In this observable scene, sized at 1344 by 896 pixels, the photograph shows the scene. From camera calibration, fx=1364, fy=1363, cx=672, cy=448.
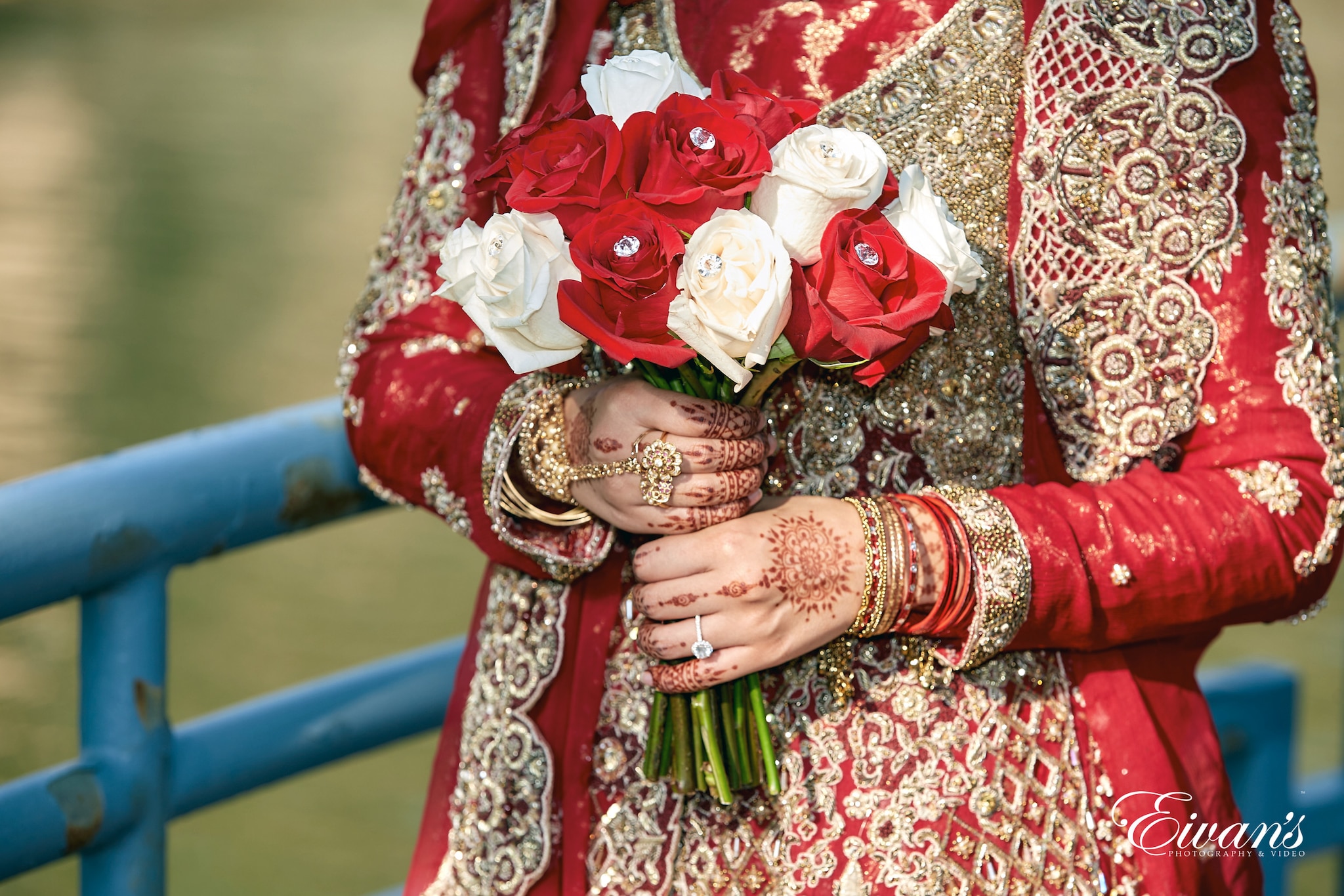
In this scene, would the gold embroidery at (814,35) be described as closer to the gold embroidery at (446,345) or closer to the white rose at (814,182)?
the white rose at (814,182)

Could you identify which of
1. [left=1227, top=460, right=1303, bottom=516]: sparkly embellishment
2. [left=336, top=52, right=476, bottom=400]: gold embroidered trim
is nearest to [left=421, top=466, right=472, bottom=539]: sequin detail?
[left=336, top=52, right=476, bottom=400]: gold embroidered trim

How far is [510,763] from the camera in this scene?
126 centimetres

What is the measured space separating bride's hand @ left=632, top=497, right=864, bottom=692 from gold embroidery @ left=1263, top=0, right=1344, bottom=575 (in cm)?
38

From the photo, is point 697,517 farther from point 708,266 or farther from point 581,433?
point 708,266

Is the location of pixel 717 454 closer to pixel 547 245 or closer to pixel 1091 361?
pixel 547 245

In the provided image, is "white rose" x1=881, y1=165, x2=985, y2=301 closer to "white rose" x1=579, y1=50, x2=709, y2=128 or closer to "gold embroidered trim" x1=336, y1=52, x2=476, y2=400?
"white rose" x1=579, y1=50, x2=709, y2=128

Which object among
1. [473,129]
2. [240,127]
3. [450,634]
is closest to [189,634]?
[450,634]

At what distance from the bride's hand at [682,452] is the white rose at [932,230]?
0.61 ft

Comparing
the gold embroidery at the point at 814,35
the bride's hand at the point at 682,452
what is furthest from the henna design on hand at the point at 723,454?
the gold embroidery at the point at 814,35

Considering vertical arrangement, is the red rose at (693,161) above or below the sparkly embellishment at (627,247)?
above

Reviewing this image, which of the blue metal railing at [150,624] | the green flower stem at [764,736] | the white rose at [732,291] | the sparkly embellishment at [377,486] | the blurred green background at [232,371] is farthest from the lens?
the blurred green background at [232,371]

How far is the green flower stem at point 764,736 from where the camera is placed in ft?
3.74

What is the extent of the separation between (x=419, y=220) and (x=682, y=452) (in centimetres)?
42

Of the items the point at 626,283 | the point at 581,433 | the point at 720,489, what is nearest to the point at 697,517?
the point at 720,489
